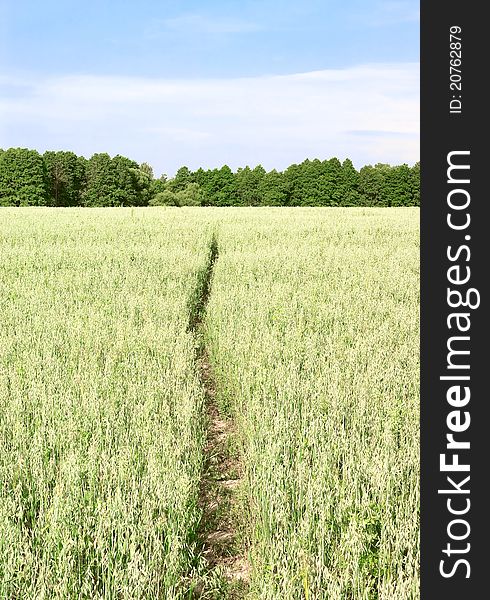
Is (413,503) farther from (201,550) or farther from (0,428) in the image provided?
(0,428)

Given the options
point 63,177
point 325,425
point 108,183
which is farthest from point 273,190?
point 325,425

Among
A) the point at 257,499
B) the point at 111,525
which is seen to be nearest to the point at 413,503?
Result: the point at 257,499

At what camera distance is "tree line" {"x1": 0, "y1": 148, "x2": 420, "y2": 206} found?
221ft

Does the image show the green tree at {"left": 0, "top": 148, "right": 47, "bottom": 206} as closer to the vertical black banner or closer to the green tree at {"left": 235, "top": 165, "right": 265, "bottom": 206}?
the green tree at {"left": 235, "top": 165, "right": 265, "bottom": 206}

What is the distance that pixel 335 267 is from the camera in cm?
1211

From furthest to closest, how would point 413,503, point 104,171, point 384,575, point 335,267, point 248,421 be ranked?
1. point 104,171
2. point 335,267
3. point 248,421
4. point 413,503
5. point 384,575

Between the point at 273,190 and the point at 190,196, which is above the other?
the point at 273,190

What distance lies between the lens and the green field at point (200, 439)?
283cm

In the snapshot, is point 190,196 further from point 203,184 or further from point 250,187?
point 250,187

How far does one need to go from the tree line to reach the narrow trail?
6579cm

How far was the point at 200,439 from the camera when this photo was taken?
15.5ft

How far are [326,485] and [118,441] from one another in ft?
5.37

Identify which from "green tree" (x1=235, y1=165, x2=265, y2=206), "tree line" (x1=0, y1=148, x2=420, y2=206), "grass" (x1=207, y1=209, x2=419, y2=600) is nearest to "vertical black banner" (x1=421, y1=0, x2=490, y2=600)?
"grass" (x1=207, y1=209, x2=419, y2=600)

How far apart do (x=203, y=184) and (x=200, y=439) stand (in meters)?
80.3
